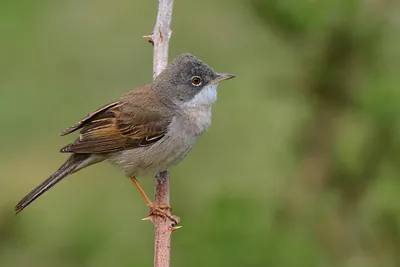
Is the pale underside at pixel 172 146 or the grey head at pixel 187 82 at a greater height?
the grey head at pixel 187 82

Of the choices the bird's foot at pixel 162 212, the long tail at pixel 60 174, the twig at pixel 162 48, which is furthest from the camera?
the twig at pixel 162 48

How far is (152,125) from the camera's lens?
5852 millimetres

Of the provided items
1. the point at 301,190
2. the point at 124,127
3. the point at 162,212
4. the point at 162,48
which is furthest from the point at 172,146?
the point at 301,190

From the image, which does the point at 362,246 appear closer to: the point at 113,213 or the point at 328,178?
the point at 328,178

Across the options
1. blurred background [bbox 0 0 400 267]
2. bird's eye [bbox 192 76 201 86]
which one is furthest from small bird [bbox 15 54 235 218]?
blurred background [bbox 0 0 400 267]

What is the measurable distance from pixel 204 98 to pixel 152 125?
Result: 0.51 m

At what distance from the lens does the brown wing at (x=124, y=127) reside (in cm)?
582

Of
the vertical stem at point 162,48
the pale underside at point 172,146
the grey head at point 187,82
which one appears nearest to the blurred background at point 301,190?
the pale underside at point 172,146

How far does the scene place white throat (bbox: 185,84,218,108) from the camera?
5.99 meters

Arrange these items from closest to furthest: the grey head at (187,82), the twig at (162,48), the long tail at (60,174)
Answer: the long tail at (60,174) → the twig at (162,48) → the grey head at (187,82)

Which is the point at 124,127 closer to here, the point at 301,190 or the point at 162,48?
the point at 162,48

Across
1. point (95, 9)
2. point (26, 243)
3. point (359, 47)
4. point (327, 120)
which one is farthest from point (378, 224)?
point (95, 9)

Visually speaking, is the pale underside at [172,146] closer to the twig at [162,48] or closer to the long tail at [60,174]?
the twig at [162,48]

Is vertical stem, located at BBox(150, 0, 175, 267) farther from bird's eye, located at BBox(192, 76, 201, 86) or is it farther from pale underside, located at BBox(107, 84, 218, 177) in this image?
bird's eye, located at BBox(192, 76, 201, 86)
